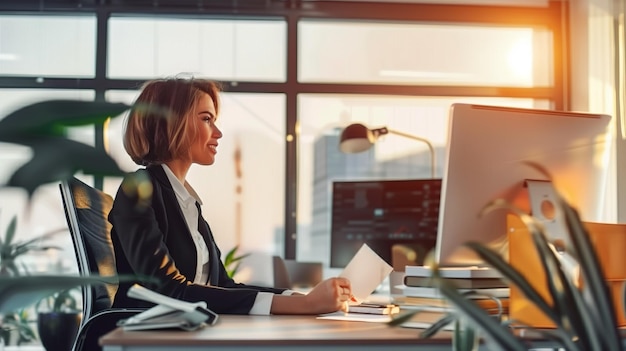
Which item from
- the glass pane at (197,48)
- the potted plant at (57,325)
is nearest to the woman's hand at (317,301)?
the potted plant at (57,325)

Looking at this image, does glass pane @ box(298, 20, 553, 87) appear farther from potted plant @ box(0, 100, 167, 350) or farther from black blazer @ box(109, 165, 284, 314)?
potted plant @ box(0, 100, 167, 350)

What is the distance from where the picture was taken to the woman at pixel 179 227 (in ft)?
5.65

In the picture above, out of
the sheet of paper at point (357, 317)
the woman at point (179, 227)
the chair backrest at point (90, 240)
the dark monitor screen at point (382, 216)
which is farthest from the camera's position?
the dark monitor screen at point (382, 216)

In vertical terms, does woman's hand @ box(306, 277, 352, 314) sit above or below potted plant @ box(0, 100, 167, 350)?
below

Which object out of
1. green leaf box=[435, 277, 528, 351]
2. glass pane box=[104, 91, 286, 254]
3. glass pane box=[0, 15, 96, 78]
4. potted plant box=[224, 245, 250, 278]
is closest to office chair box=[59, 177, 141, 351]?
green leaf box=[435, 277, 528, 351]

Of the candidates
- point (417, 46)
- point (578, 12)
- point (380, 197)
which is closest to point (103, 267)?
point (380, 197)

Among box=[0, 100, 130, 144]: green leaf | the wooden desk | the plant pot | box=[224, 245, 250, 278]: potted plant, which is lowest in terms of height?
the plant pot

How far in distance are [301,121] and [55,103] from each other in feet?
16.4

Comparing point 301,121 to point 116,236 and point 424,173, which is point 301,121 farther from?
point 116,236

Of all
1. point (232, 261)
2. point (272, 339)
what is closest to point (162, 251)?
point (272, 339)

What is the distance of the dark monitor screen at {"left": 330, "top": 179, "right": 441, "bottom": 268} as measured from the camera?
3.57 metres

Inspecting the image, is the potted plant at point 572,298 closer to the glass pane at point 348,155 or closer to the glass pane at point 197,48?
the glass pane at point 348,155

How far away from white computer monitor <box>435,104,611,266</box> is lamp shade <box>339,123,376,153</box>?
2129 mm

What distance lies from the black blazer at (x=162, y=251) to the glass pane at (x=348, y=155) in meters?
3.12
